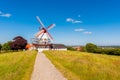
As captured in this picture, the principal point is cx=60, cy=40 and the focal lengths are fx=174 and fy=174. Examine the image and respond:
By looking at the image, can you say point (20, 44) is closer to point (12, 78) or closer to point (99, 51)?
point (99, 51)

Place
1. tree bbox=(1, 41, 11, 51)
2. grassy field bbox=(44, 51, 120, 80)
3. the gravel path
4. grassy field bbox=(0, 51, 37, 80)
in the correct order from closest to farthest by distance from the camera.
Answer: the gravel path < grassy field bbox=(44, 51, 120, 80) < grassy field bbox=(0, 51, 37, 80) < tree bbox=(1, 41, 11, 51)

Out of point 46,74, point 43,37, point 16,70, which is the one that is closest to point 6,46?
point 43,37

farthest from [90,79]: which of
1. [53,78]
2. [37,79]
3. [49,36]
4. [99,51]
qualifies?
[49,36]

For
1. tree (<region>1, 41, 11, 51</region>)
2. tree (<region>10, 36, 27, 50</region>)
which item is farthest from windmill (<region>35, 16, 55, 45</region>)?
tree (<region>1, 41, 11, 51</region>)

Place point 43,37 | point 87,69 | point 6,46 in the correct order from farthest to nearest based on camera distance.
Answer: point 6,46 → point 43,37 → point 87,69

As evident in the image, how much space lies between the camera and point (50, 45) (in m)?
72.9

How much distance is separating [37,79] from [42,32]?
6179cm

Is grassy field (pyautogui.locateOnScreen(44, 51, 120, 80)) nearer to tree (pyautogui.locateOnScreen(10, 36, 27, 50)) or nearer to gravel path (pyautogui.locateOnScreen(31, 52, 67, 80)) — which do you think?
gravel path (pyautogui.locateOnScreen(31, 52, 67, 80))

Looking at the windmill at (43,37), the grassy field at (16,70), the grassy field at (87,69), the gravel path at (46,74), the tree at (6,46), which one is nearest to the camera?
the gravel path at (46,74)

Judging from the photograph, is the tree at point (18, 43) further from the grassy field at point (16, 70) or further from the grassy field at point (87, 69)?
the grassy field at point (87, 69)

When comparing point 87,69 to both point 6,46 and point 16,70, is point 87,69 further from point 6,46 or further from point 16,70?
point 6,46

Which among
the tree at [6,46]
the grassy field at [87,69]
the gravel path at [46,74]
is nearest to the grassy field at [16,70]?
the gravel path at [46,74]

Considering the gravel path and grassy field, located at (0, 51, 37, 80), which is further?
grassy field, located at (0, 51, 37, 80)

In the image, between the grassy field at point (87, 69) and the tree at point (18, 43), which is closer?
the grassy field at point (87, 69)
